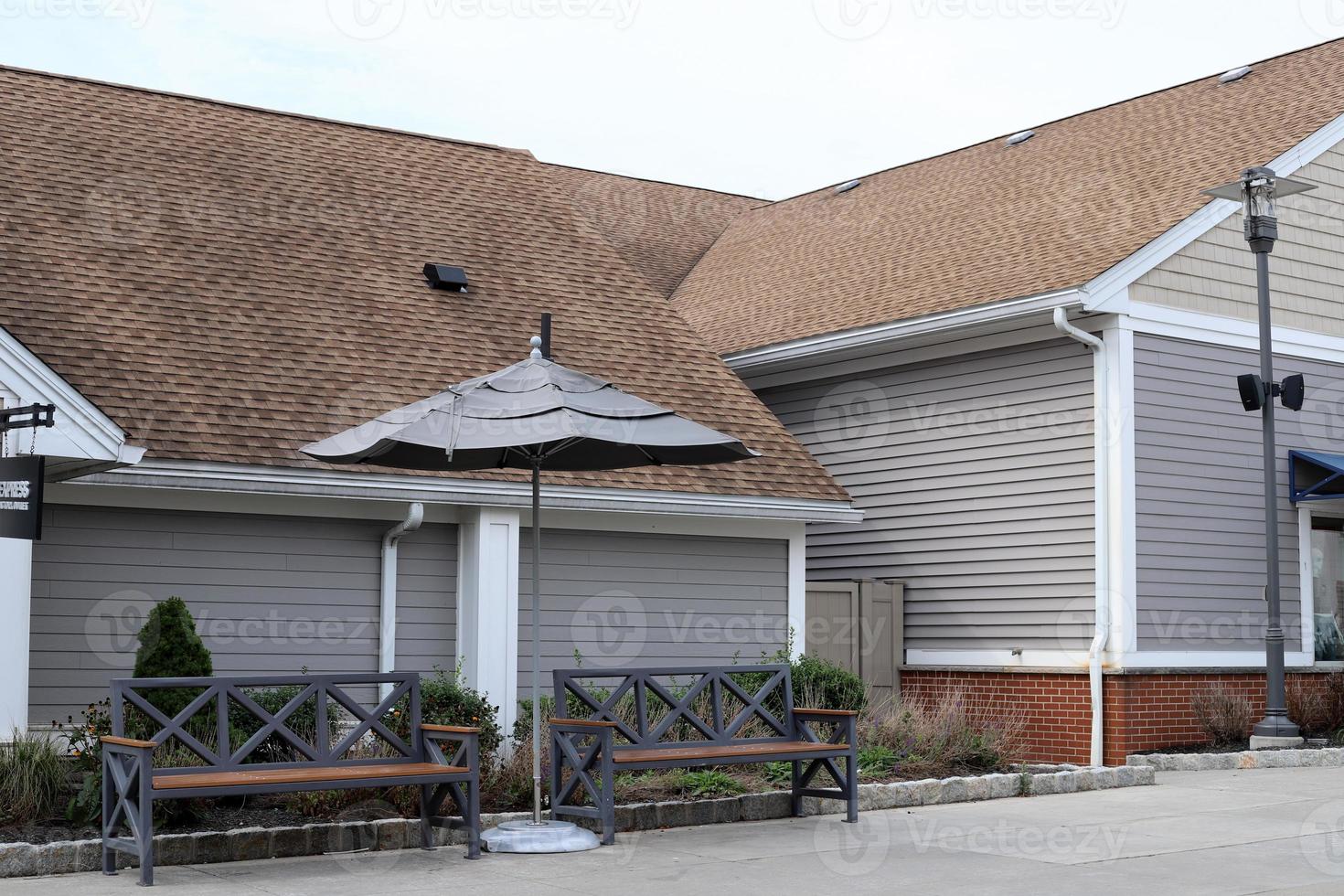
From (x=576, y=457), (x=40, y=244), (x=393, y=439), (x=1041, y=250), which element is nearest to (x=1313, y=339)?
(x=1041, y=250)

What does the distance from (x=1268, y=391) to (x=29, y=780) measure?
10.8 metres

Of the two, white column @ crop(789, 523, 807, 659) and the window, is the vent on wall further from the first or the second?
the window

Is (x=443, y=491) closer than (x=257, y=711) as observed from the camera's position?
No

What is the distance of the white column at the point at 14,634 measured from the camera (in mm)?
9695

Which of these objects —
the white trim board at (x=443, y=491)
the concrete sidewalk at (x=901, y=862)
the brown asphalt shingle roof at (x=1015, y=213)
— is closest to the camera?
the concrete sidewalk at (x=901, y=862)

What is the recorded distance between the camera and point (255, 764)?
861 cm

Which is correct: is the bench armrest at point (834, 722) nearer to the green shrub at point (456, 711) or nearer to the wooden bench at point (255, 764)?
the green shrub at point (456, 711)

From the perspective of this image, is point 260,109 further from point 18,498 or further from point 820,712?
point 820,712

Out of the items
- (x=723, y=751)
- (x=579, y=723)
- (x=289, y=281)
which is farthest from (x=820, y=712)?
(x=289, y=281)

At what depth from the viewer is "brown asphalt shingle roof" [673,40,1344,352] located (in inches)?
599

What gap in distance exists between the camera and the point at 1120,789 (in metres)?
12.1

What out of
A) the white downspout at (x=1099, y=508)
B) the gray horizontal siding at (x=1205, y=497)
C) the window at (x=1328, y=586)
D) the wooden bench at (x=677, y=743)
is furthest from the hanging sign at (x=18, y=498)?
the window at (x=1328, y=586)

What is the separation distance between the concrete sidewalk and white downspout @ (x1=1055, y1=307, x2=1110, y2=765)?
3.10m

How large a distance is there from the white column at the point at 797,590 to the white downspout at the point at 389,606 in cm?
376
